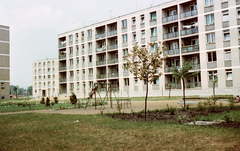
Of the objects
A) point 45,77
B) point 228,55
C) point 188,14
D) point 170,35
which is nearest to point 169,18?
point 170,35

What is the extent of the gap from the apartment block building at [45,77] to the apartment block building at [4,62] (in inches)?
1581

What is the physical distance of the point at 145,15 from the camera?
44062 mm

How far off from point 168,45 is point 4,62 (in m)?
40.9

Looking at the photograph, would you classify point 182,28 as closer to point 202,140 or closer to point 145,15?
point 145,15

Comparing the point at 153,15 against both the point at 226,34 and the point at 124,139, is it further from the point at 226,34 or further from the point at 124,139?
the point at 124,139

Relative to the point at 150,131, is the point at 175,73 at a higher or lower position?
higher

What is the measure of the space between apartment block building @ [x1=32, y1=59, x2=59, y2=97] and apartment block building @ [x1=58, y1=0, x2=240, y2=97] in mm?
40619

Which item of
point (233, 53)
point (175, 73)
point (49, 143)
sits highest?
point (233, 53)

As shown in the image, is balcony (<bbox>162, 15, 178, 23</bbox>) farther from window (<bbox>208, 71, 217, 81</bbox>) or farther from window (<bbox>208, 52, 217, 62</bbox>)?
window (<bbox>208, 71, 217, 81</bbox>)

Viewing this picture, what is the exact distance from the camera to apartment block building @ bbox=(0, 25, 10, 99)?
55.3m

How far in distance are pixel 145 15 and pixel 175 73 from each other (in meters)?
30.3

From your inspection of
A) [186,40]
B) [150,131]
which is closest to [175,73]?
[150,131]

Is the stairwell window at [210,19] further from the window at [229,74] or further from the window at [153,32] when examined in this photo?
the window at [153,32]

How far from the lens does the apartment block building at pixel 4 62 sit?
5528cm
